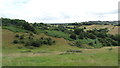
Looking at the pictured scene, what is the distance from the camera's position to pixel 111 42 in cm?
6412

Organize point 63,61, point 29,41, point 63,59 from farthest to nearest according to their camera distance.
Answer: point 29,41, point 63,59, point 63,61

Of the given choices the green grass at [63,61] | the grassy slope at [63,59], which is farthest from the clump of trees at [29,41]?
the green grass at [63,61]

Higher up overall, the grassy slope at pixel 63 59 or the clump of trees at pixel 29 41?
the grassy slope at pixel 63 59

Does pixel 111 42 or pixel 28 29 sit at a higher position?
pixel 28 29

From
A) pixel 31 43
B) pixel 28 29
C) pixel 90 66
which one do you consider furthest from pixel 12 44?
pixel 90 66

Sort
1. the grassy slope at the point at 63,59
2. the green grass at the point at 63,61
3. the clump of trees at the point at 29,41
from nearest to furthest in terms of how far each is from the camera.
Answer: the green grass at the point at 63,61
the grassy slope at the point at 63,59
the clump of trees at the point at 29,41

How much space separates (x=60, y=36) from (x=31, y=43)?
16.5m

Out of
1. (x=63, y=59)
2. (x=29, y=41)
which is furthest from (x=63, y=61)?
(x=29, y=41)

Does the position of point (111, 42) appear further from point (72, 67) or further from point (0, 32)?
point (72, 67)

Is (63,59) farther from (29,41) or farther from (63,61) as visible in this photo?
(29,41)

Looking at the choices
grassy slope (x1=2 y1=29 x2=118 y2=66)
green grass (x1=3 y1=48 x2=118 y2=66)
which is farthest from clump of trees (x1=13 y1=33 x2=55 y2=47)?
green grass (x1=3 y1=48 x2=118 y2=66)

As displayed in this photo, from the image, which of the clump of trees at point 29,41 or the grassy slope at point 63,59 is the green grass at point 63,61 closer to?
the grassy slope at point 63,59

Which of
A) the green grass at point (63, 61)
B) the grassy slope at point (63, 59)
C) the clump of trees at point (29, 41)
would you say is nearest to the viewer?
the green grass at point (63, 61)

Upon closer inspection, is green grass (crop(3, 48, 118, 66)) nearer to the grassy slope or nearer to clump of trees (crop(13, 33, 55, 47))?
the grassy slope
